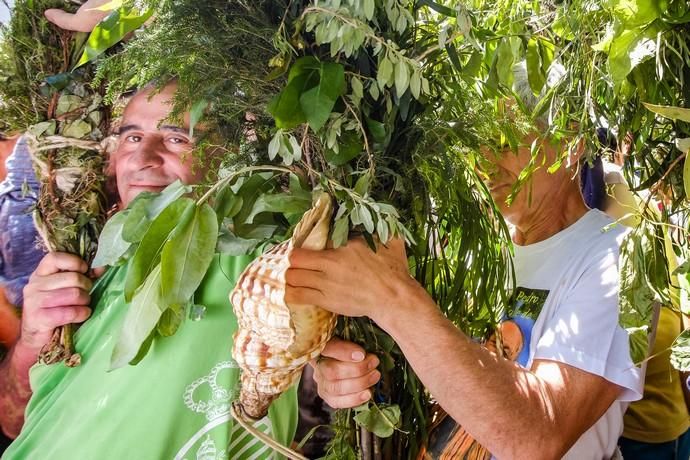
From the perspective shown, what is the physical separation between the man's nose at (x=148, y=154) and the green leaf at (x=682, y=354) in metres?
0.79

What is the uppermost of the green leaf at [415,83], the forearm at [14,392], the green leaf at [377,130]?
the green leaf at [415,83]

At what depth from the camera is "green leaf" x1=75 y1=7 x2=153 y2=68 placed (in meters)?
0.65

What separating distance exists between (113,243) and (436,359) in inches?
15.2

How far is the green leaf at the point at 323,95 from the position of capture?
524 millimetres

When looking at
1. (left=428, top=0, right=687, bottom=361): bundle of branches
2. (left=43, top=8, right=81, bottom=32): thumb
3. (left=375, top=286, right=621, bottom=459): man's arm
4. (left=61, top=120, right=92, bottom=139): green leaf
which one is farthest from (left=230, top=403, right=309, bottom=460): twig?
(left=43, top=8, right=81, bottom=32): thumb

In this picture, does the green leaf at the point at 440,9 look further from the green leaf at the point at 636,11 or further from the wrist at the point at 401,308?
the wrist at the point at 401,308

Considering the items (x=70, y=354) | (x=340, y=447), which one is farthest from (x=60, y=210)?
(x=340, y=447)

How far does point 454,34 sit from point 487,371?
13.9 inches

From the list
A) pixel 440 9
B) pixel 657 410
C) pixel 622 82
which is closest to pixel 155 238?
pixel 440 9

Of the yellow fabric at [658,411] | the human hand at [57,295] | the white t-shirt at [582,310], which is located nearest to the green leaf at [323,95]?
the white t-shirt at [582,310]

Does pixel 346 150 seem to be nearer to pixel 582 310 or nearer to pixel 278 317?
pixel 278 317

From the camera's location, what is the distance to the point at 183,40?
56cm

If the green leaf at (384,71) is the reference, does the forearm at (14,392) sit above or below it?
below

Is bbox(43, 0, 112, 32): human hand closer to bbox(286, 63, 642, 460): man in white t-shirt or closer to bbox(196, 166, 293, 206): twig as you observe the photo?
bbox(196, 166, 293, 206): twig
